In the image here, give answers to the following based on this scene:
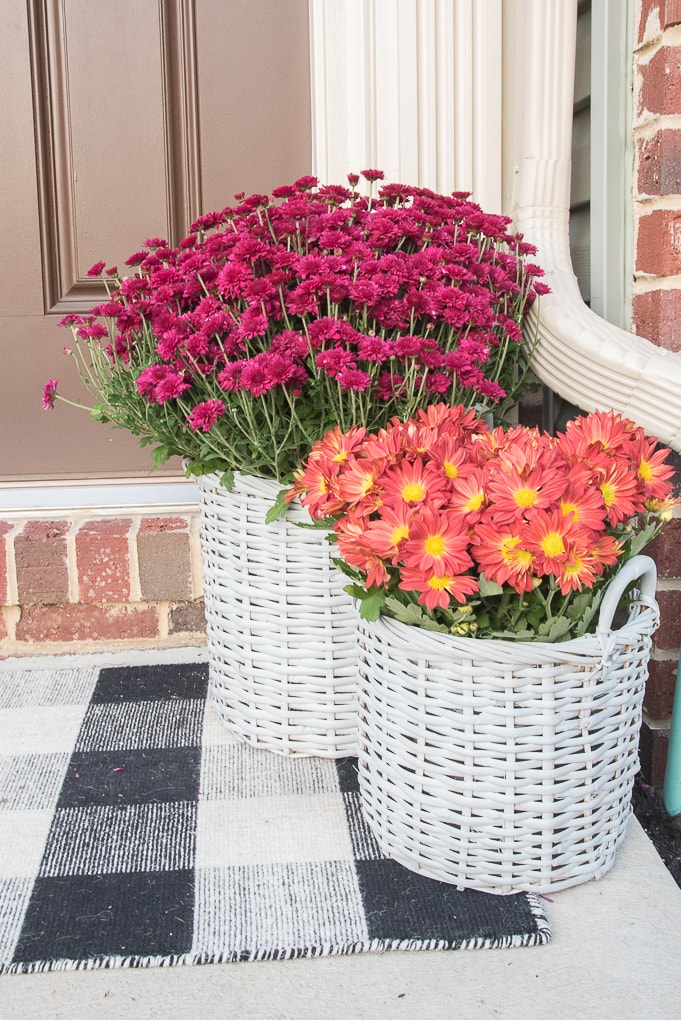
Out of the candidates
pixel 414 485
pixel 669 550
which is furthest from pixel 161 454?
pixel 669 550

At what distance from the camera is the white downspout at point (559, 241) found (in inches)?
47.9

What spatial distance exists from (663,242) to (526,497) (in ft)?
1.90

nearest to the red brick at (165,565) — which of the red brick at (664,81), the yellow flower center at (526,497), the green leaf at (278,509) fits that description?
the green leaf at (278,509)

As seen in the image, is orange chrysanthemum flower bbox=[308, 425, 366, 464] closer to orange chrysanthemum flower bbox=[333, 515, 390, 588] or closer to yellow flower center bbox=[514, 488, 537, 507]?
orange chrysanthemum flower bbox=[333, 515, 390, 588]

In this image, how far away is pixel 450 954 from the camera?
0.90 meters

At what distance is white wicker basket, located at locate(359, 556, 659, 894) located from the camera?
0.92 meters

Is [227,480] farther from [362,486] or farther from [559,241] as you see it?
[559,241]

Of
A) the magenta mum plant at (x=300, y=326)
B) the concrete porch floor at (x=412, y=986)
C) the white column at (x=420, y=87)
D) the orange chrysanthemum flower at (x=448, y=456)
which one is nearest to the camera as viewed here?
the concrete porch floor at (x=412, y=986)

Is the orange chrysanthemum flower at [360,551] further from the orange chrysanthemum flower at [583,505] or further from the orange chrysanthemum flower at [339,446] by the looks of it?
the orange chrysanthemum flower at [583,505]

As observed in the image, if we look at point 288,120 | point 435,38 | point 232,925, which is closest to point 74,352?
point 288,120

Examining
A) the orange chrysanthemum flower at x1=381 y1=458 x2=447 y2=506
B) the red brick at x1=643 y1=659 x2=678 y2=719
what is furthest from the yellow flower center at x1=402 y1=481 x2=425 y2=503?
the red brick at x1=643 y1=659 x2=678 y2=719

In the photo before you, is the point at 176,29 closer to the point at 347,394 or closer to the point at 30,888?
the point at 347,394

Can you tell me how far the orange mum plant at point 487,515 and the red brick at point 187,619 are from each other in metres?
0.71

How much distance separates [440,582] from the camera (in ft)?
2.89
